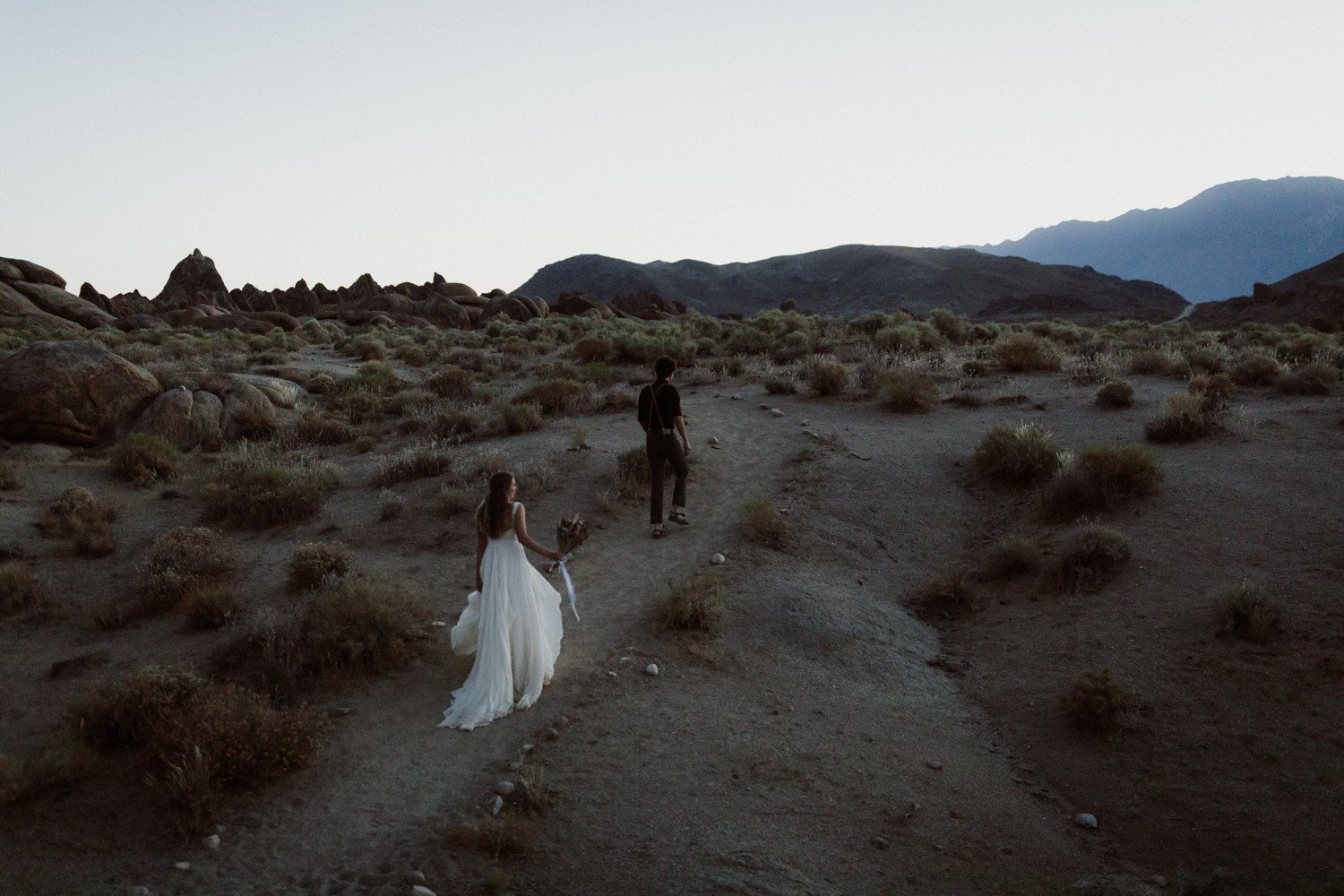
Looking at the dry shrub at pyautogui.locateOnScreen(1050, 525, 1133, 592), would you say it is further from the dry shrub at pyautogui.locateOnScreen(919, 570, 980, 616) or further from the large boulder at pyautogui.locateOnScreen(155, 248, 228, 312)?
the large boulder at pyautogui.locateOnScreen(155, 248, 228, 312)

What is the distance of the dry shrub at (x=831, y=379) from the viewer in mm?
16469

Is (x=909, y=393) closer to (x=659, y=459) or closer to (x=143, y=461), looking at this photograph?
(x=659, y=459)

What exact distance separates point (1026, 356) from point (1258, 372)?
13.7 ft

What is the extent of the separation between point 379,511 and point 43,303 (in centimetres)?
3697

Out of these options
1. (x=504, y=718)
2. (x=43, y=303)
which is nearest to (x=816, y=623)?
(x=504, y=718)

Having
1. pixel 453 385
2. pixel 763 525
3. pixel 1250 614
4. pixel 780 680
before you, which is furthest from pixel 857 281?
Result: pixel 780 680

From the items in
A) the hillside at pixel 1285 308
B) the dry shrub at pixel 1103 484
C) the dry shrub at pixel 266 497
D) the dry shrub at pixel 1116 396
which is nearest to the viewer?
the dry shrub at pixel 1103 484

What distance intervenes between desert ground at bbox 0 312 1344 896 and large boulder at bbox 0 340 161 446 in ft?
2.07

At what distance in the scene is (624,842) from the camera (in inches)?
189

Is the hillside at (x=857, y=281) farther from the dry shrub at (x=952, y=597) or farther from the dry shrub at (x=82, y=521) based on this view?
the dry shrub at (x=82, y=521)

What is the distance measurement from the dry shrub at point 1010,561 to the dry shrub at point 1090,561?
0.99 ft

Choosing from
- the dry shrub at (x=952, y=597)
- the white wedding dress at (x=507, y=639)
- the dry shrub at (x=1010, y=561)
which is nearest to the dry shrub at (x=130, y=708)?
the white wedding dress at (x=507, y=639)

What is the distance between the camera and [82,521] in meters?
10.6

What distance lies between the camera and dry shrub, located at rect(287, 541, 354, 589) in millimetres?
8352
